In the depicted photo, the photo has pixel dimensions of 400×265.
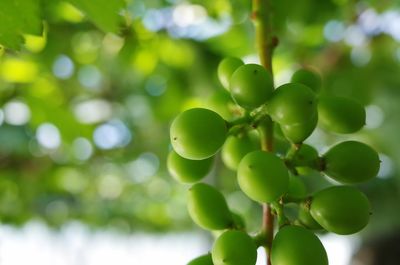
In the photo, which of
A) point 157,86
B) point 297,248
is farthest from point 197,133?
point 157,86

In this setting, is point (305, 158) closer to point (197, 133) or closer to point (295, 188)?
point (295, 188)

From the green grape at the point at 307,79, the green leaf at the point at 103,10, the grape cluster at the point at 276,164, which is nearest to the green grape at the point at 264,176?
the grape cluster at the point at 276,164

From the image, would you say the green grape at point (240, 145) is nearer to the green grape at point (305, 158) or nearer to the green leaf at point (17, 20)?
the green grape at point (305, 158)

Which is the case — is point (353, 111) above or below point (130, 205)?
above

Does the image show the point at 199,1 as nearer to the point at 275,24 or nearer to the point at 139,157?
the point at 275,24

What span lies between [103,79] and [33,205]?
907 millimetres

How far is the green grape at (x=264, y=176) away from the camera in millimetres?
741

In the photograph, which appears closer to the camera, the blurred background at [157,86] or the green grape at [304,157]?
the green grape at [304,157]

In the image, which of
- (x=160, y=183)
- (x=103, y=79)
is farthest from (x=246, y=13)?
(x=160, y=183)

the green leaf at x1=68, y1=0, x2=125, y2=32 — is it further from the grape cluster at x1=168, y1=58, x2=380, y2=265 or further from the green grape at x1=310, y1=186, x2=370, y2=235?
the green grape at x1=310, y1=186, x2=370, y2=235

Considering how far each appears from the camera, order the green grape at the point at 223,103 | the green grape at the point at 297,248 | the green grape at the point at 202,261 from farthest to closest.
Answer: the green grape at the point at 223,103 → the green grape at the point at 202,261 → the green grape at the point at 297,248

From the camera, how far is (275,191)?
75 centimetres

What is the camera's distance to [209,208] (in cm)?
87

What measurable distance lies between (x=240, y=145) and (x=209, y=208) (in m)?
0.12
